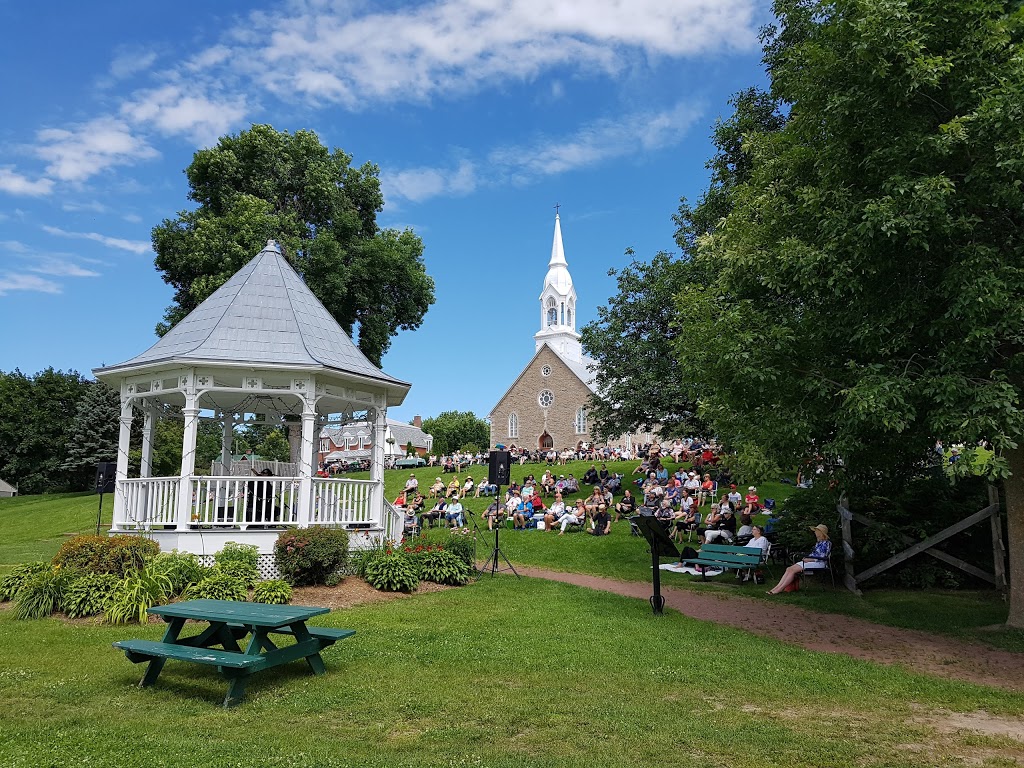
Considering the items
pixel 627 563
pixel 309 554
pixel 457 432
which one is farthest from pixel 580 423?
pixel 309 554

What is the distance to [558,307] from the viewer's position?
7394 centimetres

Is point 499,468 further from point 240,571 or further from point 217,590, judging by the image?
point 217,590

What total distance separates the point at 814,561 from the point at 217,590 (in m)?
9.32

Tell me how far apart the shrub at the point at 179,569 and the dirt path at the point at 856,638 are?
6.58 metres

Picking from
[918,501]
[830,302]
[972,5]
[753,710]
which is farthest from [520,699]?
[918,501]

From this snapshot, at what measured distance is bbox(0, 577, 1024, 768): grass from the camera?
4.75 meters

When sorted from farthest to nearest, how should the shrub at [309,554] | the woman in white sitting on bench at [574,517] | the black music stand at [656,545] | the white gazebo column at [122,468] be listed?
the woman in white sitting on bench at [574,517], the white gazebo column at [122,468], the shrub at [309,554], the black music stand at [656,545]

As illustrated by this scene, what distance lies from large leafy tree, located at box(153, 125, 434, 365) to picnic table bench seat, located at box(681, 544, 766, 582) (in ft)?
50.3

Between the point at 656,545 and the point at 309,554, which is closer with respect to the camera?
the point at 656,545

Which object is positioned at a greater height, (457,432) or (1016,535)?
(457,432)

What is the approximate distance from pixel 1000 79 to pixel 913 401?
3574mm

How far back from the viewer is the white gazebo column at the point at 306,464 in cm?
1261

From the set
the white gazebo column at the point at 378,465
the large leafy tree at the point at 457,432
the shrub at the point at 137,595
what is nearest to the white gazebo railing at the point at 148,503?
the shrub at the point at 137,595

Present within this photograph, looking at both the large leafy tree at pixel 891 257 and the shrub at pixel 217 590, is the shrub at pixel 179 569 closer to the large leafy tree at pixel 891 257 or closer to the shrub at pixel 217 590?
the shrub at pixel 217 590
